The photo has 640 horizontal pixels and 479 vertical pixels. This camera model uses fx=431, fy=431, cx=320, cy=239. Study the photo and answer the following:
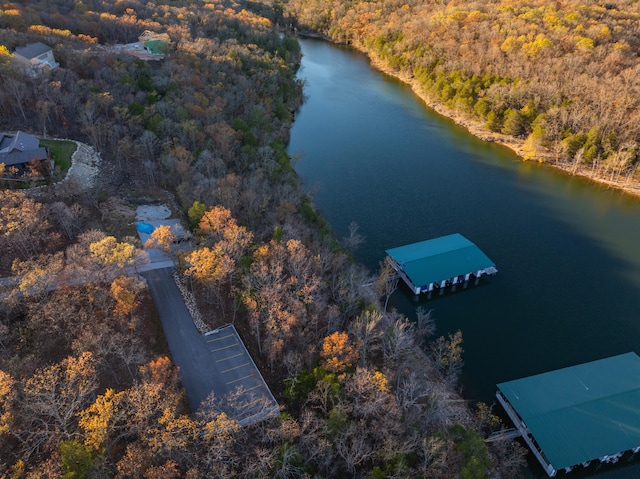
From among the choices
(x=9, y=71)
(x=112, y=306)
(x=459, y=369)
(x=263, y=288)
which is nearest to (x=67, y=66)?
(x=9, y=71)

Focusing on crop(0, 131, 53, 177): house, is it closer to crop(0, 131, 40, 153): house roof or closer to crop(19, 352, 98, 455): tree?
crop(0, 131, 40, 153): house roof

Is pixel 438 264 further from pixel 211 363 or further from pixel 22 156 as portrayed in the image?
pixel 22 156

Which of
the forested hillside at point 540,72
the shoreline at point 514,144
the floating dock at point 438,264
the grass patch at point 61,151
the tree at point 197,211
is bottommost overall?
the floating dock at point 438,264

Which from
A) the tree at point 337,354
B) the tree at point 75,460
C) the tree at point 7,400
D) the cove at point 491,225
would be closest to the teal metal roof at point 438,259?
the cove at point 491,225

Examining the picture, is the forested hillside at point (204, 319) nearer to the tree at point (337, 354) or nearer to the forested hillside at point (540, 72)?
the tree at point (337, 354)

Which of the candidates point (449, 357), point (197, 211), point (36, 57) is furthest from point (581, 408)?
point (36, 57)
